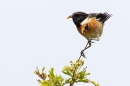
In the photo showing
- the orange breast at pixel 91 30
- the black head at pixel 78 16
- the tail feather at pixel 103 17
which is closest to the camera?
the black head at pixel 78 16

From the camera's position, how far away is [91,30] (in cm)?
437

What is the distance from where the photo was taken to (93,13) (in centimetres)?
503

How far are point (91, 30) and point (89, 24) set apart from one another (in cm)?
12

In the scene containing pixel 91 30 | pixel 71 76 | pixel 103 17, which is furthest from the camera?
pixel 103 17

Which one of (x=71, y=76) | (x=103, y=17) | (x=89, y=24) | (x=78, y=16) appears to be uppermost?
(x=103, y=17)

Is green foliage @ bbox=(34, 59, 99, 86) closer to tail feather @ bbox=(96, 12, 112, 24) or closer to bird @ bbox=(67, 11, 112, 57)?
bird @ bbox=(67, 11, 112, 57)

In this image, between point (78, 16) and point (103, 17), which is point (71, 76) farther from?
point (103, 17)

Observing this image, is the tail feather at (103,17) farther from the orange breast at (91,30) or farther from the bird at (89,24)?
the orange breast at (91,30)

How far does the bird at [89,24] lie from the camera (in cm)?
404

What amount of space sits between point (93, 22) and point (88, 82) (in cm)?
159

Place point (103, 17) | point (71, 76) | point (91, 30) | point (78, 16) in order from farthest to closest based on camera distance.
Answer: point (103, 17) < point (91, 30) < point (78, 16) < point (71, 76)

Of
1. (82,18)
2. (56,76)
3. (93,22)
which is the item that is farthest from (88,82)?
(93,22)

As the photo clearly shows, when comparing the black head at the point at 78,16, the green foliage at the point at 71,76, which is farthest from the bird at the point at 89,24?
the green foliage at the point at 71,76

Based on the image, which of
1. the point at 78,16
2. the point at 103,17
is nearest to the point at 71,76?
the point at 78,16
